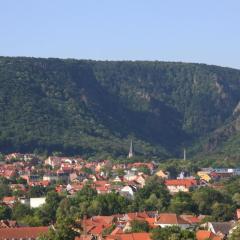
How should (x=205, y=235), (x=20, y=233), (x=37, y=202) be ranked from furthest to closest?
1. (x=37, y=202)
2. (x=20, y=233)
3. (x=205, y=235)

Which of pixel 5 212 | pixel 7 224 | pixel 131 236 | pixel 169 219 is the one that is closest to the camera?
pixel 131 236

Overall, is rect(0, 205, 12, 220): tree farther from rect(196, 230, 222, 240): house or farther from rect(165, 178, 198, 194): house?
rect(165, 178, 198, 194): house

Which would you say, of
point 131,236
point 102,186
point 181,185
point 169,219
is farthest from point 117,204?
point 181,185

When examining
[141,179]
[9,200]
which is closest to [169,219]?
[9,200]

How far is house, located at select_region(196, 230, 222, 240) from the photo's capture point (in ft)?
226

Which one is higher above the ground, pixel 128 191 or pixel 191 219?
pixel 191 219

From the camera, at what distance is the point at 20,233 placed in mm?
74188

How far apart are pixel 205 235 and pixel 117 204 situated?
85.2 ft

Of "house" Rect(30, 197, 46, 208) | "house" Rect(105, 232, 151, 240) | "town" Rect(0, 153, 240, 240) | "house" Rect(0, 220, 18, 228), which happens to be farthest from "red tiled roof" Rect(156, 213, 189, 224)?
"house" Rect(30, 197, 46, 208)

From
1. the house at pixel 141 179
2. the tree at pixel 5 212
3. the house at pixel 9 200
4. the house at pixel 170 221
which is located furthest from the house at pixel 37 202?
the house at pixel 141 179

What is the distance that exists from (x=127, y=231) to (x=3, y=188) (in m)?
42.8

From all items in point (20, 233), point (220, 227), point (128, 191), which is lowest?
point (128, 191)

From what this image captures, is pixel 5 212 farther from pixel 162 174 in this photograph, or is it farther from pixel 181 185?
pixel 162 174

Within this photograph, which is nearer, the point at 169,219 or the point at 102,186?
the point at 169,219
